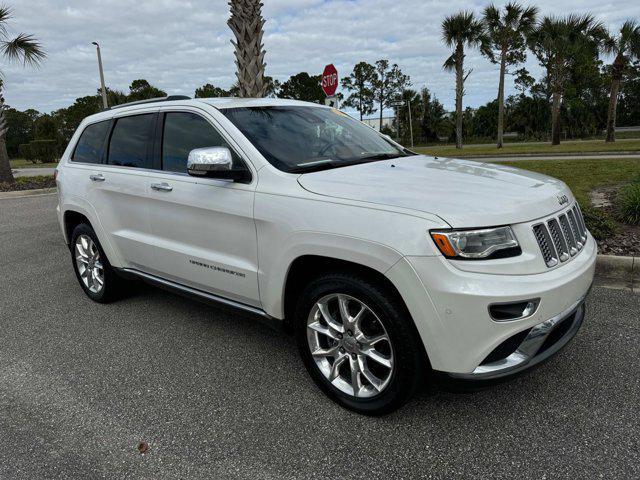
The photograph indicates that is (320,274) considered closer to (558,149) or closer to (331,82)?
(331,82)

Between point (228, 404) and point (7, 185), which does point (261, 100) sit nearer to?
point (228, 404)

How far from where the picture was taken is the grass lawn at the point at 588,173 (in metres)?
8.49

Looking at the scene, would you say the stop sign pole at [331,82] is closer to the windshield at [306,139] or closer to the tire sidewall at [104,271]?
the windshield at [306,139]

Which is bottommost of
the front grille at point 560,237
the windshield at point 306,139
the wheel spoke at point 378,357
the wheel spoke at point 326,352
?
the wheel spoke at point 326,352

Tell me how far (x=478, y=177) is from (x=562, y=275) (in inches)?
29.9

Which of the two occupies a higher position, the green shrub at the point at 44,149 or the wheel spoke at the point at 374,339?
the green shrub at the point at 44,149

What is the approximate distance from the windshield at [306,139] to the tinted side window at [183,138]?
19 cm

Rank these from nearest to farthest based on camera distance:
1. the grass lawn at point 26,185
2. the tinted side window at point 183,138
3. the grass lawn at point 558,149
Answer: the tinted side window at point 183,138, the grass lawn at point 26,185, the grass lawn at point 558,149

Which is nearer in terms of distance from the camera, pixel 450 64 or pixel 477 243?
pixel 477 243

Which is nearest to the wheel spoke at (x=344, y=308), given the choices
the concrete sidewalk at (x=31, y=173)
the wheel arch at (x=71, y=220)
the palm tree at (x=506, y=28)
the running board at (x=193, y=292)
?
the running board at (x=193, y=292)

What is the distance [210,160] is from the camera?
117 inches

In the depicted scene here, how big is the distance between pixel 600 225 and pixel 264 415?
4438 mm

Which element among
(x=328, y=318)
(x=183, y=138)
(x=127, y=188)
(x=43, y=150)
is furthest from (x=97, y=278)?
(x=43, y=150)

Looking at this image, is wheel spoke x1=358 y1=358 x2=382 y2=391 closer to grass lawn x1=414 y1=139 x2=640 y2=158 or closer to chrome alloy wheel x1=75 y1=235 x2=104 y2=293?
chrome alloy wheel x1=75 y1=235 x2=104 y2=293
